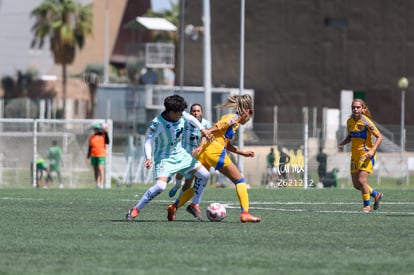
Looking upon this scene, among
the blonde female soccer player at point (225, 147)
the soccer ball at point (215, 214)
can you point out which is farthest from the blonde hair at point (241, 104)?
the soccer ball at point (215, 214)

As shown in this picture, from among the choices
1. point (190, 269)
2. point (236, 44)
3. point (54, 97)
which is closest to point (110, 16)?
point (54, 97)

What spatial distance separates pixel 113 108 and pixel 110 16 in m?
32.5

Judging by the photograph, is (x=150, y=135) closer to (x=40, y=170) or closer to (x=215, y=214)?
(x=215, y=214)

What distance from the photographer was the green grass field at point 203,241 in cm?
1084

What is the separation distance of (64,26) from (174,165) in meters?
67.0

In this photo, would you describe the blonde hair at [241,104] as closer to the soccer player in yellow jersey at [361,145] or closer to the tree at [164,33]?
the soccer player in yellow jersey at [361,145]

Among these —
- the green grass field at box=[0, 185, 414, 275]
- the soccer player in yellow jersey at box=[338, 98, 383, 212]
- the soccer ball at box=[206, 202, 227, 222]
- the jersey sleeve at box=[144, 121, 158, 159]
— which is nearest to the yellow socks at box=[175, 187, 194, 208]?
the green grass field at box=[0, 185, 414, 275]

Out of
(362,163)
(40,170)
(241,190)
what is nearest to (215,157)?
(241,190)

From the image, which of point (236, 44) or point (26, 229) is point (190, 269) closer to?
point (26, 229)

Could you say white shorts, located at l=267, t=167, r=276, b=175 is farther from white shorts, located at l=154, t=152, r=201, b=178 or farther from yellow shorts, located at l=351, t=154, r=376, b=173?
white shorts, located at l=154, t=152, r=201, b=178

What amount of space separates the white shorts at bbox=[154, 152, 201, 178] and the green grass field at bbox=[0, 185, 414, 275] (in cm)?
71

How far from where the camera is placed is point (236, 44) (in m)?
62.8

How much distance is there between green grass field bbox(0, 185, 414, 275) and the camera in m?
10.8

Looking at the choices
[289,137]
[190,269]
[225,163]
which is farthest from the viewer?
[289,137]
